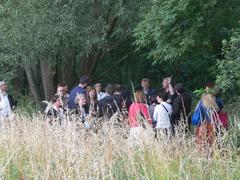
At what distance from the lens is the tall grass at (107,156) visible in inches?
257

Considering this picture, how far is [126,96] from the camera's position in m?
12.9

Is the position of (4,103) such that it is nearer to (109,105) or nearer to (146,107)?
(109,105)

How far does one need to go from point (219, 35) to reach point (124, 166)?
31.7 ft

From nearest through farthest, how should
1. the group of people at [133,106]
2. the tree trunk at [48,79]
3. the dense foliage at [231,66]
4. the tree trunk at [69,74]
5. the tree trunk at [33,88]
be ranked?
the group of people at [133,106] < the dense foliage at [231,66] < the tree trunk at [69,74] < the tree trunk at [48,79] < the tree trunk at [33,88]

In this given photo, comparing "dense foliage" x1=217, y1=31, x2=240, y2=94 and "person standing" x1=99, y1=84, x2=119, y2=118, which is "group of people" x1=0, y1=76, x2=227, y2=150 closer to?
"person standing" x1=99, y1=84, x2=119, y2=118

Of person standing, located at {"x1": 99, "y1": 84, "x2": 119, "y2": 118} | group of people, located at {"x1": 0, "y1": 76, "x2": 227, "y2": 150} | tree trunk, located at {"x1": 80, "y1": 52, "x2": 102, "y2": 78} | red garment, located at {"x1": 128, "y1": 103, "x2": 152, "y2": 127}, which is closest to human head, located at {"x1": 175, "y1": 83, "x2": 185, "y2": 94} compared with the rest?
group of people, located at {"x1": 0, "y1": 76, "x2": 227, "y2": 150}

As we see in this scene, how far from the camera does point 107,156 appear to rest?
682cm

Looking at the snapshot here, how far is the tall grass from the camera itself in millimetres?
6527

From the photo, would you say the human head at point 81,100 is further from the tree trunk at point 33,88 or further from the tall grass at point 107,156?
the tree trunk at point 33,88

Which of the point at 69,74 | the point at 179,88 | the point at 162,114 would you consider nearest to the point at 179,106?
the point at 179,88

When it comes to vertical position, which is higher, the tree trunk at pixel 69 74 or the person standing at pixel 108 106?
the tree trunk at pixel 69 74

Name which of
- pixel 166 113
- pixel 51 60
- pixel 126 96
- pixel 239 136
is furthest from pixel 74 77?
pixel 239 136

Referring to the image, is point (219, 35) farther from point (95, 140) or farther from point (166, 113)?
point (95, 140)

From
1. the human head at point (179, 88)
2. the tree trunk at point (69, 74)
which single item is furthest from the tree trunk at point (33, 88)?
the human head at point (179, 88)
